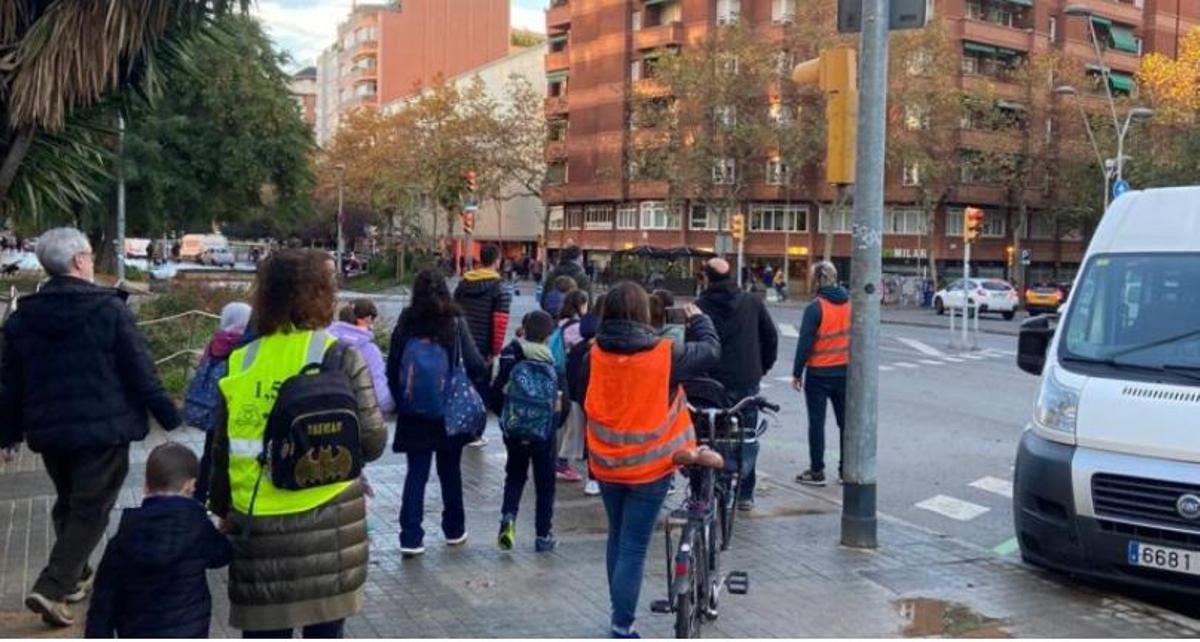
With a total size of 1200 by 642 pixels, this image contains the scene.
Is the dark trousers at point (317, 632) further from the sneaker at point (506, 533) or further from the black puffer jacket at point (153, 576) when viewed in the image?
the sneaker at point (506, 533)

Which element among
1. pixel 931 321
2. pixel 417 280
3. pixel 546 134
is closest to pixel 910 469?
pixel 417 280

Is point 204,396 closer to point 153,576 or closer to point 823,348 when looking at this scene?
point 153,576

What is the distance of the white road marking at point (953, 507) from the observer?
879 cm

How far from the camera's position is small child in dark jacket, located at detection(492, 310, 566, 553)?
6.87 metres

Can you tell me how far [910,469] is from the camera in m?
10.6

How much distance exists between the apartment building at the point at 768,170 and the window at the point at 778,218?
59mm

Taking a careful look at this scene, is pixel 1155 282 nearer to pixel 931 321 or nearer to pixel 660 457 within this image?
pixel 660 457

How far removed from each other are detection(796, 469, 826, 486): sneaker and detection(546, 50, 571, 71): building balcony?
67.4m

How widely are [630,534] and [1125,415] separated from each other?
9.23ft

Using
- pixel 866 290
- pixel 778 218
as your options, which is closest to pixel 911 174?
pixel 778 218

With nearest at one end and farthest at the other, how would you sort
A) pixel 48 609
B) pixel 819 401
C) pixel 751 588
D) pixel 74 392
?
1. pixel 74 392
2. pixel 48 609
3. pixel 751 588
4. pixel 819 401

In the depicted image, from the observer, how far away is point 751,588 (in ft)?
20.7

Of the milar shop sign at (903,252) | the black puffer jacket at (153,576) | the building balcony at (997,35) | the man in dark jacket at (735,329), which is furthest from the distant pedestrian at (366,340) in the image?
the building balcony at (997,35)

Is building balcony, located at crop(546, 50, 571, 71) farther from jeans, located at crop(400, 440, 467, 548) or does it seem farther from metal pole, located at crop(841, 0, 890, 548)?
jeans, located at crop(400, 440, 467, 548)
